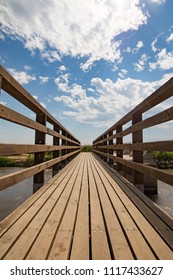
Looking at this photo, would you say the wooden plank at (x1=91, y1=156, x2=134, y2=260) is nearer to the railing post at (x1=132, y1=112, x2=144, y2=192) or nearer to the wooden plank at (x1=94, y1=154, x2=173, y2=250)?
the wooden plank at (x1=94, y1=154, x2=173, y2=250)

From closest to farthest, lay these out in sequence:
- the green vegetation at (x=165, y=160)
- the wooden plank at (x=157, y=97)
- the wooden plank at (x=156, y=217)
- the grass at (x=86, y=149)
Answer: the wooden plank at (x=156, y=217) → the wooden plank at (x=157, y=97) → the green vegetation at (x=165, y=160) → the grass at (x=86, y=149)

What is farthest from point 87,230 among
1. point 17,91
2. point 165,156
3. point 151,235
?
point 165,156

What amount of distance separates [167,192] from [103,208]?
6832 millimetres

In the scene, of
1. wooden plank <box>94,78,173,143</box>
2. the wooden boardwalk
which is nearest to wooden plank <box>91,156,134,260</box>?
the wooden boardwalk

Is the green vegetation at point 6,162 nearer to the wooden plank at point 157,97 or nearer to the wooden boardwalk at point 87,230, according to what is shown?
the wooden boardwalk at point 87,230

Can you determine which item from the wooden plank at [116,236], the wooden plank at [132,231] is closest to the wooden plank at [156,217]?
the wooden plank at [132,231]

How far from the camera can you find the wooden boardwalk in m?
1.26

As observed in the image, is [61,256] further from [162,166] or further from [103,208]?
[162,166]

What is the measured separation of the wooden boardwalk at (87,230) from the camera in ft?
4.14

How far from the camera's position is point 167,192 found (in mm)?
8109

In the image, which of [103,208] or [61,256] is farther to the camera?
[103,208]

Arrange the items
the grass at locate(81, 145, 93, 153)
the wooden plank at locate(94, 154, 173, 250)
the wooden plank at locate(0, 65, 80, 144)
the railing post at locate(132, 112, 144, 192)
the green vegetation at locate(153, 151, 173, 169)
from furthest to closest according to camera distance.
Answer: the grass at locate(81, 145, 93, 153) → the green vegetation at locate(153, 151, 173, 169) → the railing post at locate(132, 112, 144, 192) → the wooden plank at locate(0, 65, 80, 144) → the wooden plank at locate(94, 154, 173, 250)

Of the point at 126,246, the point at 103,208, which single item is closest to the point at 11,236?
the point at 126,246

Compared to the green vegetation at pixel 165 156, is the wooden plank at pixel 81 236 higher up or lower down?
lower down
